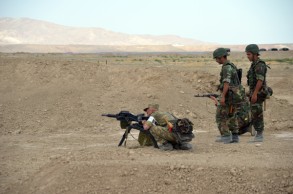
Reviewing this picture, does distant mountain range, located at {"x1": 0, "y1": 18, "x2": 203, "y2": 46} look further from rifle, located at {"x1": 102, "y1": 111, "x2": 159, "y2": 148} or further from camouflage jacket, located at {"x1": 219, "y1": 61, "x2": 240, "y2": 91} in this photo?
camouflage jacket, located at {"x1": 219, "y1": 61, "x2": 240, "y2": 91}

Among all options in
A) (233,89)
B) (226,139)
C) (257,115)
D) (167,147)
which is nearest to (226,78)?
(233,89)

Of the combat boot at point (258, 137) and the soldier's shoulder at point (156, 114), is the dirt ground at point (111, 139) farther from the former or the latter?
the soldier's shoulder at point (156, 114)

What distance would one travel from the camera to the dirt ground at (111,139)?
6.25m

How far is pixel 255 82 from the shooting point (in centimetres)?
803

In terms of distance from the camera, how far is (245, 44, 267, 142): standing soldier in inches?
308

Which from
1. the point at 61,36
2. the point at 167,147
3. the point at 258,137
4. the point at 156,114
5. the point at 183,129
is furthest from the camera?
the point at 61,36

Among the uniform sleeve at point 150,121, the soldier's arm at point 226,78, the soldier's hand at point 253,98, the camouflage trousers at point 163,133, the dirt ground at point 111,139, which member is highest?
the soldier's arm at point 226,78

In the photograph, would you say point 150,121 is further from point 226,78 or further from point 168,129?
point 226,78

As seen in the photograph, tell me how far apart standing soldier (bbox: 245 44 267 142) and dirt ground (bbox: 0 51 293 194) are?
57 centimetres

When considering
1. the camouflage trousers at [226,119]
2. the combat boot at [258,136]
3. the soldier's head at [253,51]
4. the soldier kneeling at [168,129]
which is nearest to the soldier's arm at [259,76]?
the soldier's head at [253,51]

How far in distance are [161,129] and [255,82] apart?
A: 1.94 meters

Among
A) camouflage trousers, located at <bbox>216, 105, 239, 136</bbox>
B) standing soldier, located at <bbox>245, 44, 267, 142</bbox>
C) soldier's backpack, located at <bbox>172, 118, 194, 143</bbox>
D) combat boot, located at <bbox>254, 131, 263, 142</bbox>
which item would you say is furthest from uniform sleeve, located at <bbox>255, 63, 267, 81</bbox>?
soldier's backpack, located at <bbox>172, 118, 194, 143</bbox>

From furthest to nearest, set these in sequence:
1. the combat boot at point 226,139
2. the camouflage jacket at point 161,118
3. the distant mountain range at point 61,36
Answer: the distant mountain range at point 61,36 → the combat boot at point 226,139 → the camouflage jacket at point 161,118

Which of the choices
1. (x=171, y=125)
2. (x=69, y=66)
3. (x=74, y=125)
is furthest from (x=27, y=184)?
(x=69, y=66)
